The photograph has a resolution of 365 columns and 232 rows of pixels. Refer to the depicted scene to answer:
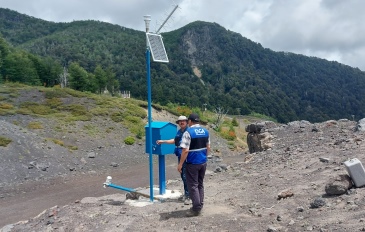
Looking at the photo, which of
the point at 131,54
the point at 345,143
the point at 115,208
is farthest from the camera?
the point at 131,54

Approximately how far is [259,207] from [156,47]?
397 centimetres

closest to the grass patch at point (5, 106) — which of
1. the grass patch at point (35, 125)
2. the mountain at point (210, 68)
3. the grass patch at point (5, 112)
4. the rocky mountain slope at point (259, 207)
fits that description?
the grass patch at point (5, 112)

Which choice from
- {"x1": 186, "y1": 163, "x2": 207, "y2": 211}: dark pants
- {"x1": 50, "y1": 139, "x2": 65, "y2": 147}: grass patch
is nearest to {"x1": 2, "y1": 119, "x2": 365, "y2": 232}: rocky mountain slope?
{"x1": 186, "y1": 163, "x2": 207, "y2": 211}: dark pants

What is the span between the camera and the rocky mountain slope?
6.59 m

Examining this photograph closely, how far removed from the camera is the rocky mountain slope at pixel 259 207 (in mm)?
6594

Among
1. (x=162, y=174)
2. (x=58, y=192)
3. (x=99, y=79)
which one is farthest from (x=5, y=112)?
(x=99, y=79)

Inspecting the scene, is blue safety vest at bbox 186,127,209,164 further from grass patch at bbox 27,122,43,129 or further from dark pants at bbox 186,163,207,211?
grass patch at bbox 27,122,43,129

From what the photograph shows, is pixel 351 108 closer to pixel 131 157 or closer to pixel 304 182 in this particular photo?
pixel 131 157

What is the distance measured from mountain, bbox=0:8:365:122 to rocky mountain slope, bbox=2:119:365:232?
76.7 metres

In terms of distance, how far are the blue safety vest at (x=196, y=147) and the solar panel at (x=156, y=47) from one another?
85.0 inches

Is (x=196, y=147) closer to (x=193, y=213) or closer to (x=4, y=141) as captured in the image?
(x=193, y=213)

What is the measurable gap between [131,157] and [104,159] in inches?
106

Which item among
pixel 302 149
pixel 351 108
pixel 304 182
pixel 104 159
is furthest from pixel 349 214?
pixel 351 108

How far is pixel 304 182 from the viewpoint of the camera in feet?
29.1
